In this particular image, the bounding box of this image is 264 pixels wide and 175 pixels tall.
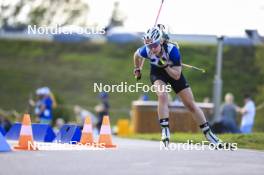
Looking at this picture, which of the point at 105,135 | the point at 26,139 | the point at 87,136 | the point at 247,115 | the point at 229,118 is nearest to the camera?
the point at 26,139

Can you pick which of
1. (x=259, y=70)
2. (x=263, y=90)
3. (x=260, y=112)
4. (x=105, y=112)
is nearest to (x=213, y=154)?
(x=105, y=112)

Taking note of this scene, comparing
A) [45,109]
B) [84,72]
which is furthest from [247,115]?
[84,72]

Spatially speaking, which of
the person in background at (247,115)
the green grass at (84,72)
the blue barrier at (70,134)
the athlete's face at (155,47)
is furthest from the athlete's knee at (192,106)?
the green grass at (84,72)

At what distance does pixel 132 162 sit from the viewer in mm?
12047

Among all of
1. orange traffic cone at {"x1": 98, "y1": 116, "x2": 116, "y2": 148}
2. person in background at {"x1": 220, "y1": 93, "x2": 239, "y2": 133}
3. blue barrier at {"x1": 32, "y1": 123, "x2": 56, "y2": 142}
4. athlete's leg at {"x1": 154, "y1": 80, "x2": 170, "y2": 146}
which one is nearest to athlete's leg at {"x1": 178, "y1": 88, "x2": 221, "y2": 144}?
athlete's leg at {"x1": 154, "y1": 80, "x2": 170, "y2": 146}

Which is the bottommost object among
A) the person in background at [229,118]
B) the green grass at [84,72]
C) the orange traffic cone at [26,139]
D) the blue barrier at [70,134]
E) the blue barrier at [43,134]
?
the orange traffic cone at [26,139]

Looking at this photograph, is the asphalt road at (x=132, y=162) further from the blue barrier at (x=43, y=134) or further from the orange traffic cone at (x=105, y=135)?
the blue barrier at (x=43, y=134)

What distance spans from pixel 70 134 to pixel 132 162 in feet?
14.5

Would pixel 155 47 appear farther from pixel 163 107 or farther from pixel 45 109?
pixel 45 109

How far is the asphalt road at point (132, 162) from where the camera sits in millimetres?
10820

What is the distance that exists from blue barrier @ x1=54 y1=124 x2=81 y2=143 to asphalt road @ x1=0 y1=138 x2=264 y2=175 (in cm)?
188

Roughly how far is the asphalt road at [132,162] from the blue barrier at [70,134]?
188cm

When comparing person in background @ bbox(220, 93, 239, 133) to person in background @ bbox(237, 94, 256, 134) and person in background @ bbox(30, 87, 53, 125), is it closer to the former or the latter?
person in background @ bbox(237, 94, 256, 134)

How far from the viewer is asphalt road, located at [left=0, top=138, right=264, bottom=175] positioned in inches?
426
